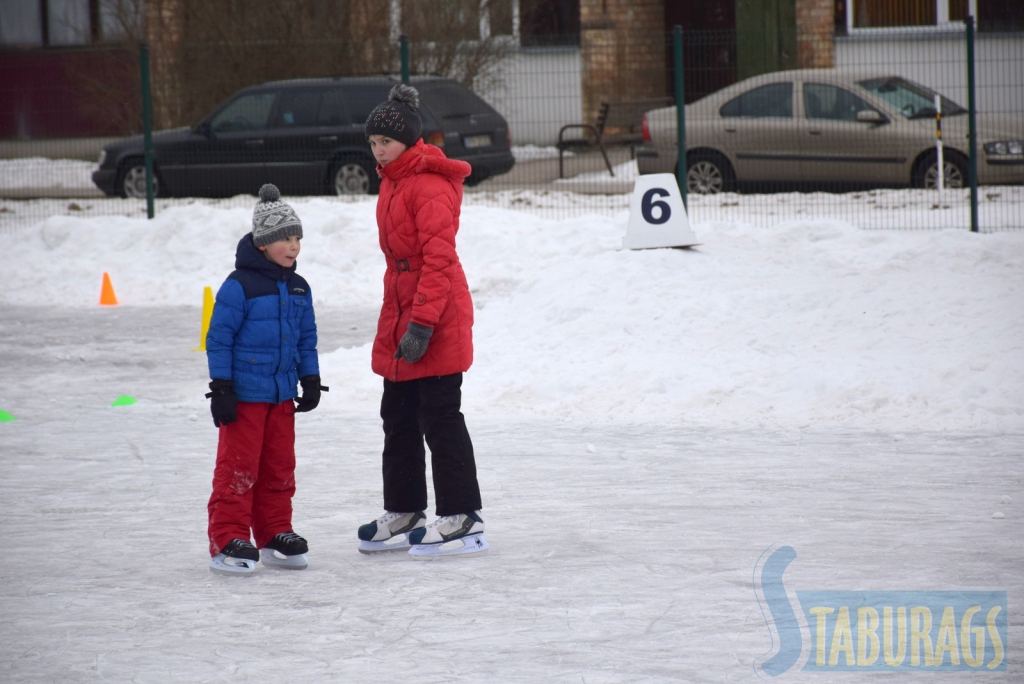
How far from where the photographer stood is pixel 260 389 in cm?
489

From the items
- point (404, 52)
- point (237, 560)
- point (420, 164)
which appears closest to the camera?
point (237, 560)

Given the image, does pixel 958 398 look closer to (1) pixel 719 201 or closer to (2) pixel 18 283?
(1) pixel 719 201

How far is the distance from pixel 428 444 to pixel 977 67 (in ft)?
31.7

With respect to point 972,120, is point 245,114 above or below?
above

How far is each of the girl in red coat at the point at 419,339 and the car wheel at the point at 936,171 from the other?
1030 centimetres

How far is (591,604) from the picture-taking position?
4.47 meters

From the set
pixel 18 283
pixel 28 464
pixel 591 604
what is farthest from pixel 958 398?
pixel 18 283

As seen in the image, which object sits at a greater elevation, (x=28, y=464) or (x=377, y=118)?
(x=377, y=118)

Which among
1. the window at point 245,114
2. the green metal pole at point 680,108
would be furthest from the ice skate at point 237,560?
the window at point 245,114

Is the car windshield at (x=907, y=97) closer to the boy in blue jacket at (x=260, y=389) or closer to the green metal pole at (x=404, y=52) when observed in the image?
the green metal pole at (x=404, y=52)

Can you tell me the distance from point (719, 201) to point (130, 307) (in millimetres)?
6786

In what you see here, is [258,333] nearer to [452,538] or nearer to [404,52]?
[452,538]

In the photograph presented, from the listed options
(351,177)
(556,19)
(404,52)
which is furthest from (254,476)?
(556,19)

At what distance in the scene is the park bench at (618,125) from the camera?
1708 centimetres
